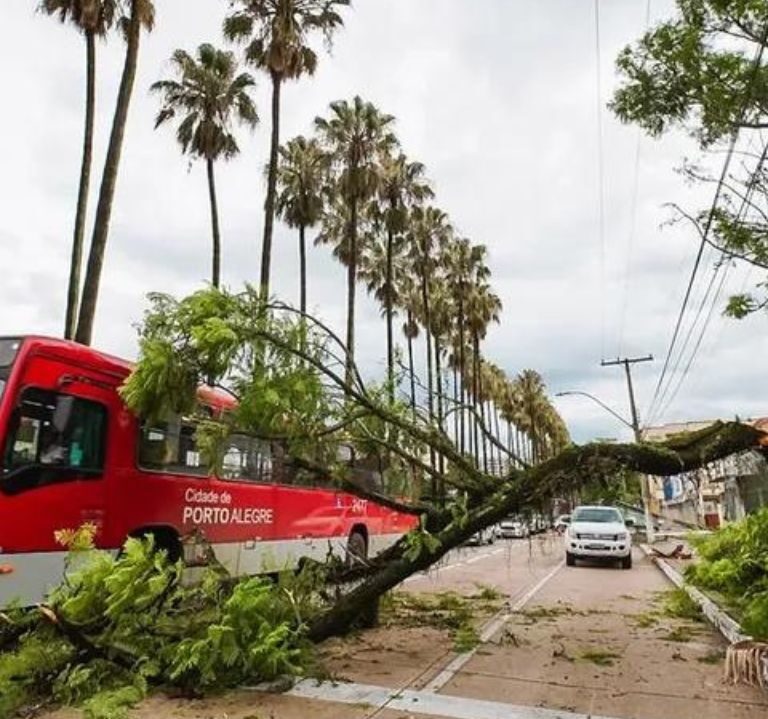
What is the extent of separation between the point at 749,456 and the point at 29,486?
873cm

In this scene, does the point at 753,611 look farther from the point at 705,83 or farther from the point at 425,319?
the point at 425,319

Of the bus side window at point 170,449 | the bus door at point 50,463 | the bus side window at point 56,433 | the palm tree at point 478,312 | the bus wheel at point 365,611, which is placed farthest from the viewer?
the palm tree at point 478,312

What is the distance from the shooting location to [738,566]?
40.8ft

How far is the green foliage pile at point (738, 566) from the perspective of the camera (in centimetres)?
1115

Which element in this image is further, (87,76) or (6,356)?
(87,76)

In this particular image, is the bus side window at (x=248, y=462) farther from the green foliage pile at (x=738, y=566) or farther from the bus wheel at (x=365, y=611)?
the green foliage pile at (x=738, y=566)

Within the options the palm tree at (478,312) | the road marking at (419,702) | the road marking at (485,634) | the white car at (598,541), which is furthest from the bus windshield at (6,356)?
the palm tree at (478,312)

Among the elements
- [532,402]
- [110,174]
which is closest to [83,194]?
[110,174]

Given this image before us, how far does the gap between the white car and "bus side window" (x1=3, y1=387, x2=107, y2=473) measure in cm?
1606

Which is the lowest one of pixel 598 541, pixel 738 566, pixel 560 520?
pixel 738 566

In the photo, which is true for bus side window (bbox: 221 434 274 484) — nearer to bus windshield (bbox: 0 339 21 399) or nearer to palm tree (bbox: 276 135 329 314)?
bus windshield (bbox: 0 339 21 399)

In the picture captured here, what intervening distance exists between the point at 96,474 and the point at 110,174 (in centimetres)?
1067

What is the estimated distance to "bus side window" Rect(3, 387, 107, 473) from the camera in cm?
764

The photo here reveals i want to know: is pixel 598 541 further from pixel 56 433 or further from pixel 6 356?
pixel 6 356
